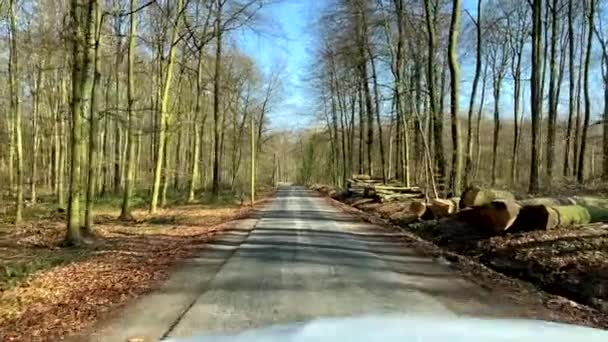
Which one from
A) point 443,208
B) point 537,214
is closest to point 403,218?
point 443,208

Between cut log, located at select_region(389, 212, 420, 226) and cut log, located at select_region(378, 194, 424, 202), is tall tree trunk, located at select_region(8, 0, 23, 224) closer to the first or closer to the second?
cut log, located at select_region(389, 212, 420, 226)

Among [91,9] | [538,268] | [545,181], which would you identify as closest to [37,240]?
[91,9]

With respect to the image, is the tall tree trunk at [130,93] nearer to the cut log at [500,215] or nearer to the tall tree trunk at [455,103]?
the tall tree trunk at [455,103]

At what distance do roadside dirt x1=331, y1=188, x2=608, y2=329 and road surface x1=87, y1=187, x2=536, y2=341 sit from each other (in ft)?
1.48

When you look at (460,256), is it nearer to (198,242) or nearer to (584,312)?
(584,312)

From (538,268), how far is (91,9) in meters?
11.1

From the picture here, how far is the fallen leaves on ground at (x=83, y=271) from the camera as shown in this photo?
23.1ft

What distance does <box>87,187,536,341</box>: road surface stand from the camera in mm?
6766

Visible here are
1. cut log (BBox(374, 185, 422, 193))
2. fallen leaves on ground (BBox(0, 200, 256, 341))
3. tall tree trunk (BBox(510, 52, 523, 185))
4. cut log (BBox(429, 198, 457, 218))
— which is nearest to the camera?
fallen leaves on ground (BBox(0, 200, 256, 341))

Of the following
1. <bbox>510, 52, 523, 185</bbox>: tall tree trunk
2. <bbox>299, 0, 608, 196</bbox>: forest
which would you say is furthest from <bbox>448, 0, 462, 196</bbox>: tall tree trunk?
<bbox>510, 52, 523, 185</bbox>: tall tree trunk

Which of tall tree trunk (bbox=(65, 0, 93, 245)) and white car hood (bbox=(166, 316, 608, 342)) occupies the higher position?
tall tree trunk (bbox=(65, 0, 93, 245))

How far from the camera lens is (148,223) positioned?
2050cm

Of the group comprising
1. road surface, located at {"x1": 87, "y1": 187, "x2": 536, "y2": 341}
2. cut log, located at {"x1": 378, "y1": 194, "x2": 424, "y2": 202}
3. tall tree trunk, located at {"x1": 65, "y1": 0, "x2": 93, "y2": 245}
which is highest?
tall tree trunk, located at {"x1": 65, "y1": 0, "x2": 93, "y2": 245}

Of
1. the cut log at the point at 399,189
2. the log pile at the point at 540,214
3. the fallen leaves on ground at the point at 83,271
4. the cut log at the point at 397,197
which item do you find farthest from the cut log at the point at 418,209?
the cut log at the point at 399,189
